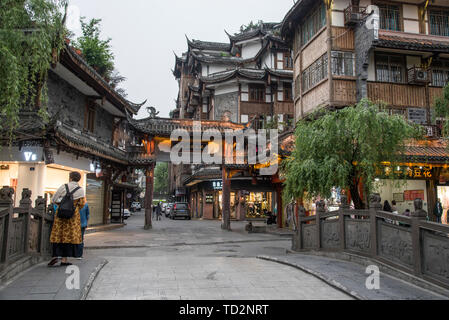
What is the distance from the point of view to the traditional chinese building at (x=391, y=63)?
16688mm

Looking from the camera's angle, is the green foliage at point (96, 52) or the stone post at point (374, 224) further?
the green foliage at point (96, 52)

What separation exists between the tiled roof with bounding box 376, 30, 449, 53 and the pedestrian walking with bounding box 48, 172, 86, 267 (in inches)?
Answer: 566

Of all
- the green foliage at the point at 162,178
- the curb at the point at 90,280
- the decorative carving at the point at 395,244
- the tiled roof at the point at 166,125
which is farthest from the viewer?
the green foliage at the point at 162,178

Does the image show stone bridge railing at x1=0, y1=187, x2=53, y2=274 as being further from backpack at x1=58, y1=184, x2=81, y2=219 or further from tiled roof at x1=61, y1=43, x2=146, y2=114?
tiled roof at x1=61, y1=43, x2=146, y2=114

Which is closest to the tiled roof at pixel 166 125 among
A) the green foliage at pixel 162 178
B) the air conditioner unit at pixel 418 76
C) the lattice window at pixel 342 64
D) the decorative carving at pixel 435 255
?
the lattice window at pixel 342 64

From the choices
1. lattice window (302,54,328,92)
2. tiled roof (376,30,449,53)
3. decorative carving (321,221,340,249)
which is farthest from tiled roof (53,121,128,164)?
tiled roof (376,30,449,53)

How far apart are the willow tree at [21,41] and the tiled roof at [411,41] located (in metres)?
14.0

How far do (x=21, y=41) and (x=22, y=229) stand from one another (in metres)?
3.45

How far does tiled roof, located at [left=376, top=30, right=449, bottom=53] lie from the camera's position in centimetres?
1653

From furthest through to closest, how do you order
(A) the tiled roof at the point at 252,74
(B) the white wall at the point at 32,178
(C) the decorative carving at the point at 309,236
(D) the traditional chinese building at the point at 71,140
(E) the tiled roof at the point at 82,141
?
(A) the tiled roof at the point at 252,74 < (E) the tiled roof at the point at 82,141 < (B) the white wall at the point at 32,178 < (D) the traditional chinese building at the point at 71,140 < (C) the decorative carving at the point at 309,236

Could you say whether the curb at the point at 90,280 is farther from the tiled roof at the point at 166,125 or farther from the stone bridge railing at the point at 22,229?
the tiled roof at the point at 166,125

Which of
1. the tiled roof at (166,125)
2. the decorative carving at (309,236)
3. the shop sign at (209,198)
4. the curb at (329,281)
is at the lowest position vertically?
the curb at (329,281)
